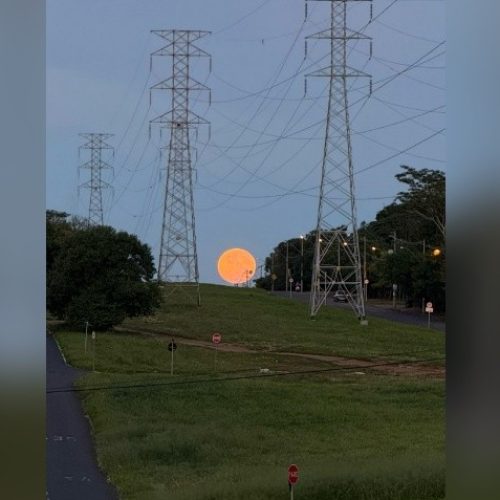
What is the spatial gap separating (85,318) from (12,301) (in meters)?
21.0

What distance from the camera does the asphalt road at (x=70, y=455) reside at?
8.30 metres

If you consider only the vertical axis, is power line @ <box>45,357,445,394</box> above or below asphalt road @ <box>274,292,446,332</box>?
below

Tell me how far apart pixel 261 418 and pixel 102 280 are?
42.8ft

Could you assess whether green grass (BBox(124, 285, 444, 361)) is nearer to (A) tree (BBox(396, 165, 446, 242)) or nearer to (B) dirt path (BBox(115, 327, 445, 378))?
(B) dirt path (BBox(115, 327, 445, 378))

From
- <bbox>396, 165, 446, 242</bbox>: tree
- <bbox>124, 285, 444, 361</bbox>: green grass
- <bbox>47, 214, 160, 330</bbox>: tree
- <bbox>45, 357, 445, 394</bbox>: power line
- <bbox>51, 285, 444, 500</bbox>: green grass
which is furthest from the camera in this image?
<bbox>396, 165, 446, 242</bbox>: tree

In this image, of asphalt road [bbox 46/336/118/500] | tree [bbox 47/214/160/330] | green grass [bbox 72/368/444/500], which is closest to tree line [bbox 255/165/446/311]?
tree [bbox 47/214/160/330]

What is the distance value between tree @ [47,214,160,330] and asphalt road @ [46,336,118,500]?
7.90 meters

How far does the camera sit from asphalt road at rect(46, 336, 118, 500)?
8.30 m

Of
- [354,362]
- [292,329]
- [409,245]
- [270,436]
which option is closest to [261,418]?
[270,436]

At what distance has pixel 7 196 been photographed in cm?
264

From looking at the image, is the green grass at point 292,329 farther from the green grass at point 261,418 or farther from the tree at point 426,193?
the tree at point 426,193

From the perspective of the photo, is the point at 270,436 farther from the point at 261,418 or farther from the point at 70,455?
the point at 70,455

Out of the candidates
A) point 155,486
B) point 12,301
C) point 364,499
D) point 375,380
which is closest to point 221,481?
point 155,486

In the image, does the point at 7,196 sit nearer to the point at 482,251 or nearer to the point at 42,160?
the point at 42,160
